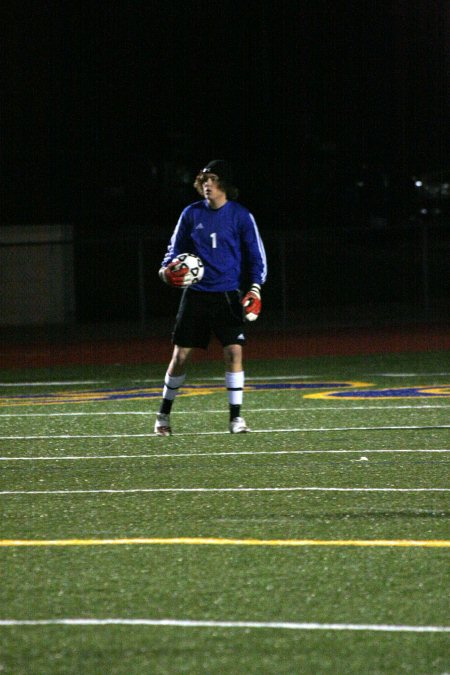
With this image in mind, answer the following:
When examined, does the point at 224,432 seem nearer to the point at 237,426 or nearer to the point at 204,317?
the point at 237,426

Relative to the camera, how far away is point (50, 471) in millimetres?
9164

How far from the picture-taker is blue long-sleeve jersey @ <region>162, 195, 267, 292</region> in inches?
428

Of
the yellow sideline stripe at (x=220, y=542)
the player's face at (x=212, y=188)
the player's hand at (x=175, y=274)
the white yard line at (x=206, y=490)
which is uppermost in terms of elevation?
the player's face at (x=212, y=188)

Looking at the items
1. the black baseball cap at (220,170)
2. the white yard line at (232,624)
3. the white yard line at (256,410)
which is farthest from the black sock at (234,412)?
the white yard line at (232,624)

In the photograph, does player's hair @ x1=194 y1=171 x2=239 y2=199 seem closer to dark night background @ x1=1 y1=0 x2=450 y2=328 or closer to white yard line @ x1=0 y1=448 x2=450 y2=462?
white yard line @ x1=0 y1=448 x2=450 y2=462

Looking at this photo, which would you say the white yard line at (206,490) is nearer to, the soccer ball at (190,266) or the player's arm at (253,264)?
the soccer ball at (190,266)

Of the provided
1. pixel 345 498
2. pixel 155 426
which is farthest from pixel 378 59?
pixel 345 498

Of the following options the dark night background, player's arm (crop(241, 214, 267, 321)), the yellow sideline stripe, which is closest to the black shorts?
player's arm (crop(241, 214, 267, 321))

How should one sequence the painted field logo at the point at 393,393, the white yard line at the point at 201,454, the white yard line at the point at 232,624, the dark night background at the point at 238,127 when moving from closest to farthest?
1. the white yard line at the point at 232,624
2. the white yard line at the point at 201,454
3. the painted field logo at the point at 393,393
4. the dark night background at the point at 238,127

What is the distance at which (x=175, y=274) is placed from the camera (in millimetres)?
10602

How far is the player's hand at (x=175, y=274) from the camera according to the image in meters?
10.6

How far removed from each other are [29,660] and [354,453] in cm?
522

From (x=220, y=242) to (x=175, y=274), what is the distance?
1.66 ft

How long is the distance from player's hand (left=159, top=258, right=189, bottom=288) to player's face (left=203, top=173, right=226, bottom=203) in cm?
57
